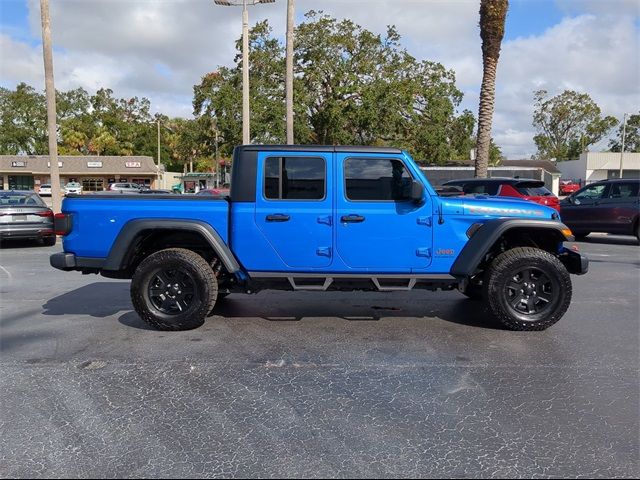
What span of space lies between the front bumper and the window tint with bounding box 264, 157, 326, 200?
2891 mm

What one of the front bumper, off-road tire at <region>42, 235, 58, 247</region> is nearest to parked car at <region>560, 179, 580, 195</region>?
off-road tire at <region>42, 235, 58, 247</region>

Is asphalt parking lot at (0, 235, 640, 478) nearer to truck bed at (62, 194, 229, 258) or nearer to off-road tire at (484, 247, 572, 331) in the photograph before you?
off-road tire at (484, 247, 572, 331)

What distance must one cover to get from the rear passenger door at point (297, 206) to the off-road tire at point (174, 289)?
0.77 meters

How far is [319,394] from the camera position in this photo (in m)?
4.05

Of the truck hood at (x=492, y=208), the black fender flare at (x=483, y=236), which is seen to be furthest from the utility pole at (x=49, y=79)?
the black fender flare at (x=483, y=236)

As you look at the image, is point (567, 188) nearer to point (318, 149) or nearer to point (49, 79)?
point (49, 79)

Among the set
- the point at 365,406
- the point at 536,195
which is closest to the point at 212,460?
the point at 365,406

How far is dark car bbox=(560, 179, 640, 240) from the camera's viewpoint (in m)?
13.4

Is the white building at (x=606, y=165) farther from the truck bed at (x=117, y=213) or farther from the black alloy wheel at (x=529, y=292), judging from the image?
the truck bed at (x=117, y=213)

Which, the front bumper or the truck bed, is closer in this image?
the truck bed

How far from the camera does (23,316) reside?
6.36 metres

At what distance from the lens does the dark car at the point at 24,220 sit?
12.5m

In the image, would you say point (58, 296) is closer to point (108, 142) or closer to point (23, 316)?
point (23, 316)

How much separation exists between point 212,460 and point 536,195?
11.7 meters
